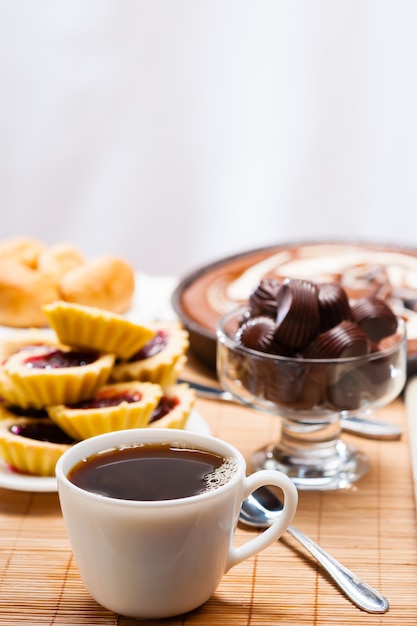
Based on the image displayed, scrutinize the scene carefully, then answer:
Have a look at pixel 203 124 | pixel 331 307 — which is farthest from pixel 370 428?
pixel 203 124

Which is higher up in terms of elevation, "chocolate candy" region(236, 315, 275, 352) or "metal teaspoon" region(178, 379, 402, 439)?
"chocolate candy" region(236, 315, 275, 352)

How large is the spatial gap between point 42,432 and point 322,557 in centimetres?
41

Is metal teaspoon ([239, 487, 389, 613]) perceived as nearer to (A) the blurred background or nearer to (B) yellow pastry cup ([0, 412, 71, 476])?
(B) yellow pastry cup ([0, 412, 71, 476])

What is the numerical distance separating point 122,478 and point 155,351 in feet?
1.49

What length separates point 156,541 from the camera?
31.5 inches

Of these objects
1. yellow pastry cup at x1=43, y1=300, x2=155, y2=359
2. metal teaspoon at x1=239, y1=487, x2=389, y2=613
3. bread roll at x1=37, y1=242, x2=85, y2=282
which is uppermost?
yellow pastry cup at x1=43, y1=300, x2=155, y2=359

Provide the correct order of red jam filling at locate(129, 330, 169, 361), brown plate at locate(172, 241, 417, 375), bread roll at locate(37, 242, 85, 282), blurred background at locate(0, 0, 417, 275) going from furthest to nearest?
blurred background at locate(0, 0, 417, 275), bread roll at locate(37, 242, 85, 282), brown plate at locate(172, 241, 417, 375), red jam filling at locate(129, 330, 169, 361)

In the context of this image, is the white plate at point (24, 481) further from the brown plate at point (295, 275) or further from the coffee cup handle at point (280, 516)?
the brown plate at point (295, 275)

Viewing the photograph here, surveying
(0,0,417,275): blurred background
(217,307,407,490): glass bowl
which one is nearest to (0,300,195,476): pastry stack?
(217,307,407,490): glass bowl

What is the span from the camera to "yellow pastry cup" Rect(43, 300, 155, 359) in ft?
3.89

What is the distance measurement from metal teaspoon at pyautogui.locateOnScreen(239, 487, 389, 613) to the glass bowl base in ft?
0.30

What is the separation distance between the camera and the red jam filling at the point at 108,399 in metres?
1.18

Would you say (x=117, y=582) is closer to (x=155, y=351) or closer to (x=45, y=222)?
(x=155, y=351)

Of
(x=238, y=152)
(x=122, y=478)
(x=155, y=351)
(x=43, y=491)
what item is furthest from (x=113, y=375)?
(x=238, y=152)
